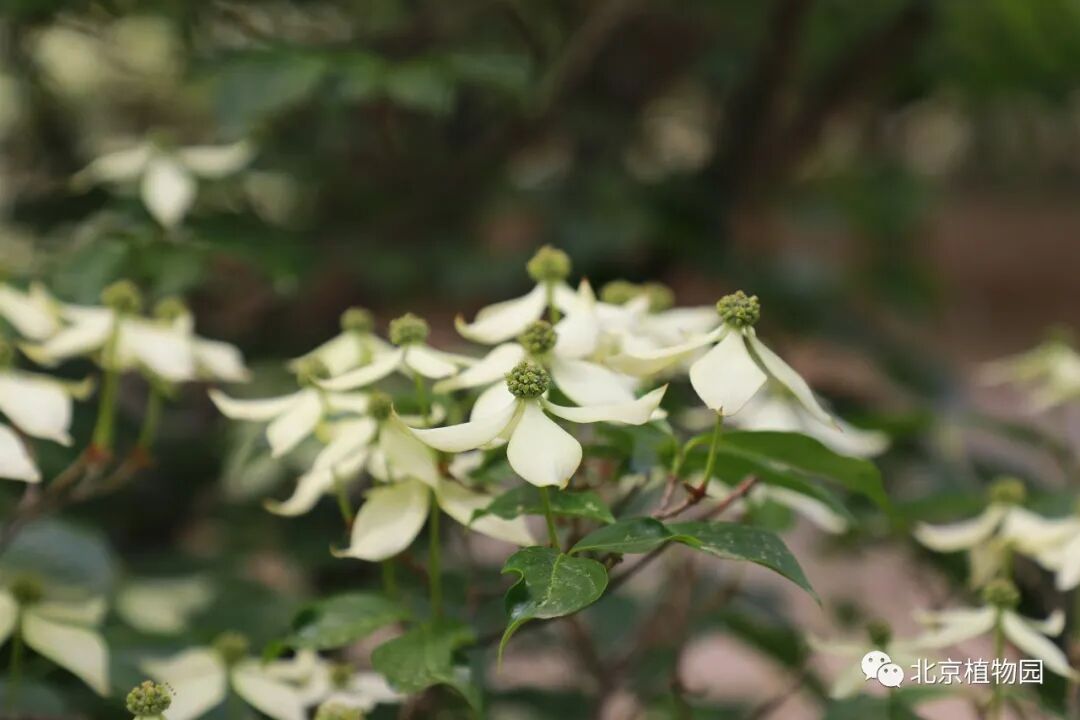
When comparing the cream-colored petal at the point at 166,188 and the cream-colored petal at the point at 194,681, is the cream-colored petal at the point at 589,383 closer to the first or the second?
the cream-colored petal at the point at 194,681

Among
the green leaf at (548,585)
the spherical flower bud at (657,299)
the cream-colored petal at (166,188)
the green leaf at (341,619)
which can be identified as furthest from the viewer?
the cream-colored petal at (166,188)

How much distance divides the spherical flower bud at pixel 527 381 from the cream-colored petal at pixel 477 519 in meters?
0.06

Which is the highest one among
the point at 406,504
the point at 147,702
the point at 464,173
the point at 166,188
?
the point at 464,173

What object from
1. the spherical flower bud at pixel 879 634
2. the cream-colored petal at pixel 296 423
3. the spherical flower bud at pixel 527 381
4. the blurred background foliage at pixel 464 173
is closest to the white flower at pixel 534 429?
the spherical flower bud at pixel 527 381

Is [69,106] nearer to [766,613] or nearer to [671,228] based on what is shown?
[671,228]

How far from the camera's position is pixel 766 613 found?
0.85 m

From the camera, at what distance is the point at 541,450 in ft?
1.27

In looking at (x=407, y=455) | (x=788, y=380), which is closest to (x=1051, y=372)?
(x=788, y=380)

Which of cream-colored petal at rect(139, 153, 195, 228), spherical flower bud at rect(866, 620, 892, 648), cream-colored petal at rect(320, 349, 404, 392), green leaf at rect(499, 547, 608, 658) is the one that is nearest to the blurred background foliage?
cream-colored petal at rect(139, 153, 195, 228)

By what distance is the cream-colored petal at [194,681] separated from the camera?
0.48m

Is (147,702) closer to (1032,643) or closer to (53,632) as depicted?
(53,632)

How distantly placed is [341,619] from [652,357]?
0.18 metres

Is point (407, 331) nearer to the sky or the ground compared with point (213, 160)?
nearer to the ground

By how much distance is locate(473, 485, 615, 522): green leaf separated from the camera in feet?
1.35
